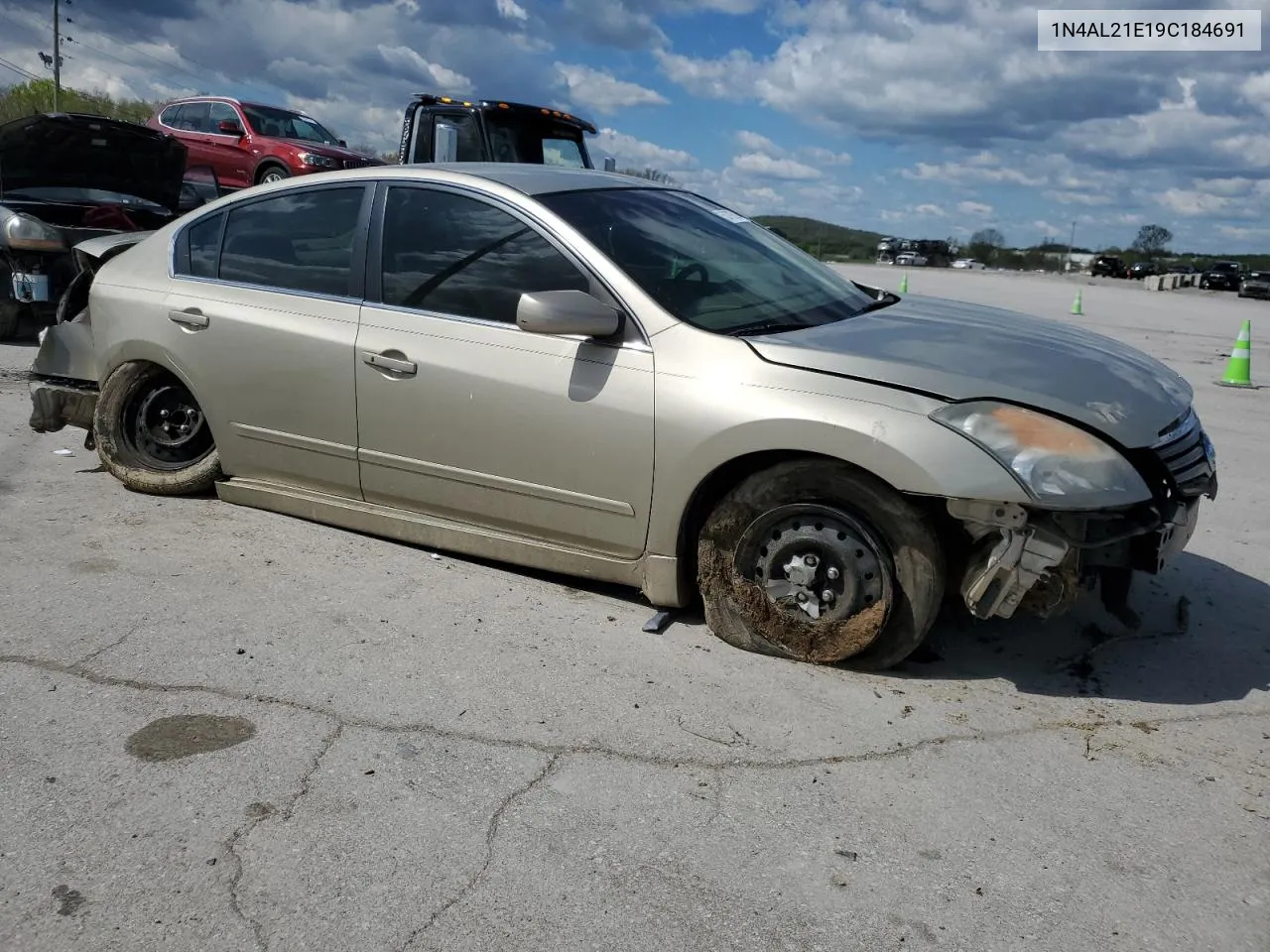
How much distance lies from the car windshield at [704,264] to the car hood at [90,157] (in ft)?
20.7

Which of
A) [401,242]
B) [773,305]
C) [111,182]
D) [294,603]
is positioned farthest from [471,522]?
[111,182]

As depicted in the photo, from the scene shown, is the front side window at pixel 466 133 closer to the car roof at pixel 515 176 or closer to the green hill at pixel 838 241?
the car roof at pixel 515 176

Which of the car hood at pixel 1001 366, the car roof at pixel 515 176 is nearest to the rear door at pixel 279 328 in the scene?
the car roof at pixel 515 176

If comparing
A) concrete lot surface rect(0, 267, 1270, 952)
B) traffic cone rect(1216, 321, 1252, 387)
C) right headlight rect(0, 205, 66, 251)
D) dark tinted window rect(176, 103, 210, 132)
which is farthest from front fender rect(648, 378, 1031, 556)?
dark tinted window rect(176, 103, 210, 132)

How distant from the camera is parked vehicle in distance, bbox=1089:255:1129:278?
2516 inches

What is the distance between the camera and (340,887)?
8.42 feet

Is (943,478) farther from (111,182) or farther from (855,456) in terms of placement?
(111,182)

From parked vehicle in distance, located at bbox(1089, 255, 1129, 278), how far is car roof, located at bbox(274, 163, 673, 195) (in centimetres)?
6610

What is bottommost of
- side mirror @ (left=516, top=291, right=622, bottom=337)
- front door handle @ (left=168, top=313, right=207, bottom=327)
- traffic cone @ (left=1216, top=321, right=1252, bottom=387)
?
traffic cone @ (left=1216, top=321, right=1252, bottom=387)

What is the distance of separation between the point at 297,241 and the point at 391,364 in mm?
921

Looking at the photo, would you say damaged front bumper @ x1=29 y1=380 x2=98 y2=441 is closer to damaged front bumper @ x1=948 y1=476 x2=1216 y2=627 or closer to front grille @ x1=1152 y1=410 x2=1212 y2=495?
damaged front bumper @ x1=948 y1=476 x2=1216 y2=627

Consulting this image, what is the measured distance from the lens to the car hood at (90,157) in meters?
8.80

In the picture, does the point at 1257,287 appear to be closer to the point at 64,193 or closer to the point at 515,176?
the point at 64,193

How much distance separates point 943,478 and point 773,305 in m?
1.24
